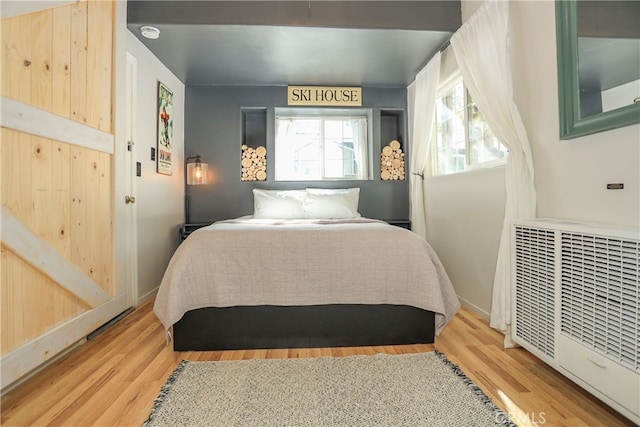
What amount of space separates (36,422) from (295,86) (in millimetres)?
3570

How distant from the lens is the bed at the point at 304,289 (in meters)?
1.86

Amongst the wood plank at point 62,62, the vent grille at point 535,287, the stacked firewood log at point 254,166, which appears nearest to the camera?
the vent grille at point 535,287

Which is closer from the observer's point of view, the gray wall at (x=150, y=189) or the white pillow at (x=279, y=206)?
the gray wall at (x=150, y=189)

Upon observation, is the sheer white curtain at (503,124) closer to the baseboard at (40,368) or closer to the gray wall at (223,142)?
the gray wall at (223,142)

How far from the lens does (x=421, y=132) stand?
3387mm

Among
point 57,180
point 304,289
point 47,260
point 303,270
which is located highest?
point 57,180

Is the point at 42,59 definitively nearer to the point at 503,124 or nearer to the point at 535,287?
the point at 503,124

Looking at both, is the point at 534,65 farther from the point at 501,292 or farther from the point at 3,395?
the point at 3,395

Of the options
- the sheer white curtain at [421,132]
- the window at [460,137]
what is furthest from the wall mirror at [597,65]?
the sheer white curtain at [421,132]

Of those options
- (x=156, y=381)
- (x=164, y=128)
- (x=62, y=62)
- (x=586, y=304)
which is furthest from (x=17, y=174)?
(x=586, y=304)

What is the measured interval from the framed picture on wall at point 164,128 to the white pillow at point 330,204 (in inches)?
58.0

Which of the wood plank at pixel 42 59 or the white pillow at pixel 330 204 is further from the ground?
the wood plank at pixel 42 59

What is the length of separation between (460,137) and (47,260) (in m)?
3.08

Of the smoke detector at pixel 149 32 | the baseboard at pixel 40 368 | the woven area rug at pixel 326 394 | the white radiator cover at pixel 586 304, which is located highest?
the smoke detector at pixel 149 32
